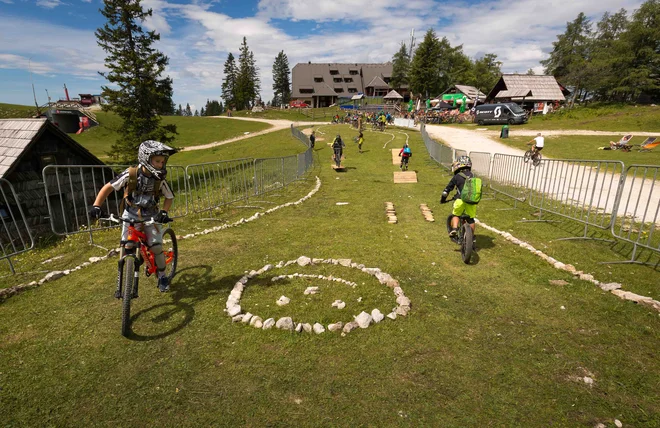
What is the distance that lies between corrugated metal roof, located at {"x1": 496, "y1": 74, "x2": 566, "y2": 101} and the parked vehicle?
490 inches

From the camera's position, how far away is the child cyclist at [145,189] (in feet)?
15.4

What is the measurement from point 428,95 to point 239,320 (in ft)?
262

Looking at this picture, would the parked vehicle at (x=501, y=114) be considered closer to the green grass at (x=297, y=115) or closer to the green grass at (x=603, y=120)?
the green grass at (x=603, y=120)

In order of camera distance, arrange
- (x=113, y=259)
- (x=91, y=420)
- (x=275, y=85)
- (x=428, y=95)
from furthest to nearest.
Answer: (x=275, y=85)
(x=428, y=95)
(x=113, y=259)
(x=91, y=420)

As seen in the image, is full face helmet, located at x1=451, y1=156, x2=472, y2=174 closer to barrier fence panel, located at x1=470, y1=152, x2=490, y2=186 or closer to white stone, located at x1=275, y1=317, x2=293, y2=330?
white stone, located at x1=275, y1=317, x2=293, y2=330

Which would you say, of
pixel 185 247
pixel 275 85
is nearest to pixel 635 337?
pixel 185 247

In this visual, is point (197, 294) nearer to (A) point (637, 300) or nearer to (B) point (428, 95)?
(A) point (637, 300)

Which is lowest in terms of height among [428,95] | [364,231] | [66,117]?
[364,231]

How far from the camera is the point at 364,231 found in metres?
9.32

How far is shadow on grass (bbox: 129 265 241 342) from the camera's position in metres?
4.61

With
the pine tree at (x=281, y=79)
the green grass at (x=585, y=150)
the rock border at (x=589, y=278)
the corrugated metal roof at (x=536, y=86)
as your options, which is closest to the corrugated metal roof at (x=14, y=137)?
the rock border at (x=589, y=278)

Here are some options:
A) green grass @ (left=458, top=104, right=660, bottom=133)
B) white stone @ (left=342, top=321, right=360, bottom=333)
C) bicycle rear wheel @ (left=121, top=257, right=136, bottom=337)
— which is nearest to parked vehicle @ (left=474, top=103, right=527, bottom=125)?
green grass @ (left=458, top=104, right=660, bottom=133)

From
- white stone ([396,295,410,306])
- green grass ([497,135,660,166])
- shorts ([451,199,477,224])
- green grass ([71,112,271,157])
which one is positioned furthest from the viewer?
green grass ([71,112,271,157])

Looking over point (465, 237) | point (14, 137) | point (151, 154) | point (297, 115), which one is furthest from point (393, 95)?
point (151, 154)
